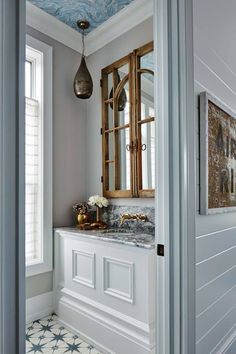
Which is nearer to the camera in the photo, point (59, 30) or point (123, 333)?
point (123, 333)

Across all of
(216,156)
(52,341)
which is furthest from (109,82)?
(52,341)

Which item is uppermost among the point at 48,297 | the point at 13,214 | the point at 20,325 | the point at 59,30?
the point at 59,30

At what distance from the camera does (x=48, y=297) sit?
2730 millimetres

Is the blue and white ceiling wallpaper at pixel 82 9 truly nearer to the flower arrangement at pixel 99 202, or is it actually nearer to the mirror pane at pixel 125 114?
the mirror pane at pixel 125 114

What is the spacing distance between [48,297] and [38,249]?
1.64 feet

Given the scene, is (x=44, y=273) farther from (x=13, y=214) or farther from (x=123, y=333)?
(x=13, y=214)

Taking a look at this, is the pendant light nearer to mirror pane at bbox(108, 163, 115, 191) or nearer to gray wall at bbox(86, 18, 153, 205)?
gray wall at bbox(86, 18, 153, 205)

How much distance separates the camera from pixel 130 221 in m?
2.63

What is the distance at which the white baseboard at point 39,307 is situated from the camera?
2578 millimetres

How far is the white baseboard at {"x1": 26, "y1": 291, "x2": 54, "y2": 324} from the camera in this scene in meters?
2.58

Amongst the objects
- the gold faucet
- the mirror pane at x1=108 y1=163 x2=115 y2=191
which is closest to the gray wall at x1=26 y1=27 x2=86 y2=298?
the mirror pane at x1=108 y1=163 x2=115 y2=191

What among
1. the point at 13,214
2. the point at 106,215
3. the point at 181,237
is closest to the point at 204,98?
the point at 181,237

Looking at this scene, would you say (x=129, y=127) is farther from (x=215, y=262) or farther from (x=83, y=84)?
(x=215, y=262)

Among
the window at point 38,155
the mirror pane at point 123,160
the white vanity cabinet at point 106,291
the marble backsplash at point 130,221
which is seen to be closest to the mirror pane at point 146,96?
the mirror pane at point 123,160
